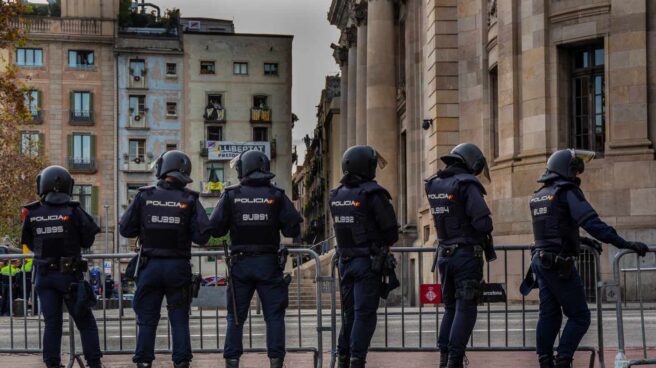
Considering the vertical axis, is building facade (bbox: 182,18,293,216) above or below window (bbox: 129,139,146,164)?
above

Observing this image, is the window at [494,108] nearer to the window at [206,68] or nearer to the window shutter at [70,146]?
the window shutter at [70,146]

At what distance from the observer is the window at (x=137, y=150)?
79.7 meters

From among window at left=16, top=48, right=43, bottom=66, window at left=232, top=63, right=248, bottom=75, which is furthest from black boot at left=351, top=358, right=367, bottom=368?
window at left=232, top=63, right=248, bottom=75

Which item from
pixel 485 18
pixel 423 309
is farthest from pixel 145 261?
pixel 485 18

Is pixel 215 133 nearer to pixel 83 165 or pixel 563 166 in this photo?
pixel 83 165

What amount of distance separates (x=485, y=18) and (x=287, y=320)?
19412 mm

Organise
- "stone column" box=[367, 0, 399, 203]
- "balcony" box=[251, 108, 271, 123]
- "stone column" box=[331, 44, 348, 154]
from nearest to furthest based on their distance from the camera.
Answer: "stone column" box=[367, 0, 399, 203], "stone column" box=[331, 44, 348, 154], "balcony" box=[251, 108, 271, 123]

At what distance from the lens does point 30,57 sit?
259ft

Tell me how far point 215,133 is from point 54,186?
69669 millimetres

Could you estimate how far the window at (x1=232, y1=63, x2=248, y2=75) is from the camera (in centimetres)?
8219

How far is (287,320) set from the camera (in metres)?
14.9

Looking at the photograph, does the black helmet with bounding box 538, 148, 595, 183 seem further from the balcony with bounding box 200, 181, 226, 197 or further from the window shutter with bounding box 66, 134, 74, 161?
the window shutter with bounding box 66, 134, 74, 161

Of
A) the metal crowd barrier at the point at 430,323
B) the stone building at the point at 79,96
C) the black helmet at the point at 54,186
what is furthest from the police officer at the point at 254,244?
the stone building at the point at 79,96

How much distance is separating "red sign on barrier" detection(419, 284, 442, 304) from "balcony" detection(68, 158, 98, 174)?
6651cm
